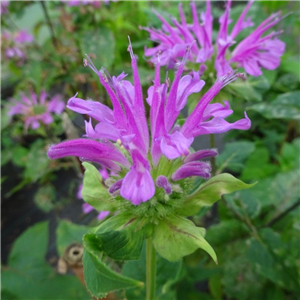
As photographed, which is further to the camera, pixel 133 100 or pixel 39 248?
pixel 39 248

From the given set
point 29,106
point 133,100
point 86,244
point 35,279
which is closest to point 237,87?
point 133,100

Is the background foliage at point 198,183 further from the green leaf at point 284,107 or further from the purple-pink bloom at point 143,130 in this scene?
the purple-pink bloom at point 143,130

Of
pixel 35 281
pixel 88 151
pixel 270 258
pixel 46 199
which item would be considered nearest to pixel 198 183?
pixel 88 151

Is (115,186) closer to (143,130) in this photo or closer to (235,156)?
(143,130)

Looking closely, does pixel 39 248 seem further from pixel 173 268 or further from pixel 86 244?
pixel 86 244

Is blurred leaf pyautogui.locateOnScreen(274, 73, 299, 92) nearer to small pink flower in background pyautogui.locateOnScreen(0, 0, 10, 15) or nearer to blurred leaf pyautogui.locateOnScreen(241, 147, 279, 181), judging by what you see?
blurred leaf pyautogui.locateOnScreen(241, 147, 279, 181)

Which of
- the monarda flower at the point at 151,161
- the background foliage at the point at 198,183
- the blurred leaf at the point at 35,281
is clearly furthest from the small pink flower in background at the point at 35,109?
the monarda flower at the point at 151,161
